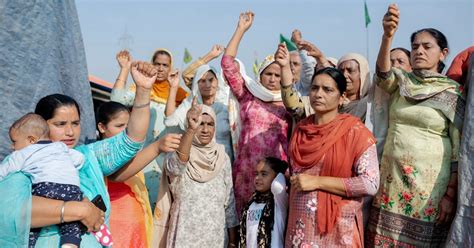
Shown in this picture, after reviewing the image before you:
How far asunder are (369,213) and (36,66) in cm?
245

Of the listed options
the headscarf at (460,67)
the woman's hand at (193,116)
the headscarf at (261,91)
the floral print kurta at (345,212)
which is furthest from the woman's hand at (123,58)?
the headscarf at (460,67)

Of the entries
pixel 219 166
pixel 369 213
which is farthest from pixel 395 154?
pixel 219 166

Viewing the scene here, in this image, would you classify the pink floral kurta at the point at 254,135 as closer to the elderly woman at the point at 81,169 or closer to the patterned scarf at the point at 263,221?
the patterned scarf at the point at 263,221

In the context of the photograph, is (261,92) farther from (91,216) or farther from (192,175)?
(91,216)

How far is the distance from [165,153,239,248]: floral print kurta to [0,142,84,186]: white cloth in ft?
4.55

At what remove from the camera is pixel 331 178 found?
11.0 ft

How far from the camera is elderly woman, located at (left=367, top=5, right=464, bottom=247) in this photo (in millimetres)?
3443

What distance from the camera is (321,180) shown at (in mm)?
3352

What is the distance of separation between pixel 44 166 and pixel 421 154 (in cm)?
224

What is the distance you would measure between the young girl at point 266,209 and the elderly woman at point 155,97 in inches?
44.9

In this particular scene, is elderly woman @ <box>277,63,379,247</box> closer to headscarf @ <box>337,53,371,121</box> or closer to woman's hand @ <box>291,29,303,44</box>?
headscarf @ <box>337,53,371,121</box>

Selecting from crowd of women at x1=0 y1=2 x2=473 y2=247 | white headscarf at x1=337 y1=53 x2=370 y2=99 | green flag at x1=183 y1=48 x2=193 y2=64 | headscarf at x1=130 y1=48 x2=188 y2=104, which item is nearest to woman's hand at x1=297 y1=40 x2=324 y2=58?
crowd of women at x1=0 y1=2 x2=473 y2=247

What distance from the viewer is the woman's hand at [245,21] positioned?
4.64m

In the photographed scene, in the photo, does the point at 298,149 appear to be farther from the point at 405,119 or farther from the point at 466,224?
the point at 466,224
